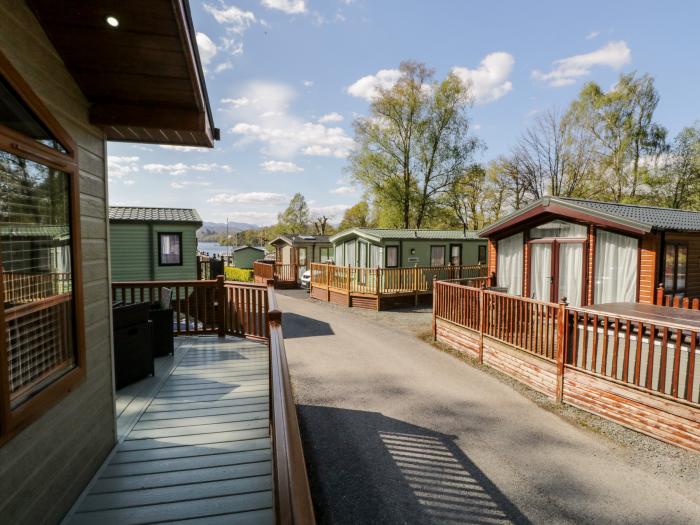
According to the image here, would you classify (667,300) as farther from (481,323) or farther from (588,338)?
(481,323)

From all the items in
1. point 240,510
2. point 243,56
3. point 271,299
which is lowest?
point 240,510

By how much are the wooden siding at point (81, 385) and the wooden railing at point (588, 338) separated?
615 cm

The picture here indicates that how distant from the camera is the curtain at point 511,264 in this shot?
38.0 feet

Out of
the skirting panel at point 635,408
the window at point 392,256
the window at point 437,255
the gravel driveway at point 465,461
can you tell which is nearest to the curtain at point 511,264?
the gravel driveway at point 465,461

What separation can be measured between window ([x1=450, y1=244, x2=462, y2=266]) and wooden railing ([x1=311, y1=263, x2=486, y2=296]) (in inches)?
108

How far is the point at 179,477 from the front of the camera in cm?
291

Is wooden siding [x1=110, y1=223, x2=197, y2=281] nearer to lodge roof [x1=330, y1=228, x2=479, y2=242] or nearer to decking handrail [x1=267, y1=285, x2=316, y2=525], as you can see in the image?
lodge roof [x1=330, y1=228, x2=479, y2=242]

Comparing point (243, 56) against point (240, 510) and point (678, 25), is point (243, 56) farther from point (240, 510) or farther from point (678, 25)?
point (678, 25)

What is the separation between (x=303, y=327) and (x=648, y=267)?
29.9 ft

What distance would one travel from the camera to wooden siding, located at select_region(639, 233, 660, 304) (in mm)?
8633

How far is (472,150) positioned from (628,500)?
2815cm

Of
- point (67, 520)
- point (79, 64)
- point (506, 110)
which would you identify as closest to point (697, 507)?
point (67, 520)

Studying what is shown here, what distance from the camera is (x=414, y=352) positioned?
9406mm

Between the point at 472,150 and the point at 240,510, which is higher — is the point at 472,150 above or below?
above
